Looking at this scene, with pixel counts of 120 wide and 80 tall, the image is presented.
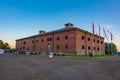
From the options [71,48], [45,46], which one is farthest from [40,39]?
[71,48]

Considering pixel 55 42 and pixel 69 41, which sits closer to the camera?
pixel 69 41

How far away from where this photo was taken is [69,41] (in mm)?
41125

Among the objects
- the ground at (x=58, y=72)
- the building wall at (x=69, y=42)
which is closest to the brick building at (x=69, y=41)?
the building wall at (x=69, y=42)

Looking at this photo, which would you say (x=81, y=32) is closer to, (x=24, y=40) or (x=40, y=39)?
(x=40, y=39)

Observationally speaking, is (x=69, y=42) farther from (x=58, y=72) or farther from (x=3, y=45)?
(x=3, y=45)

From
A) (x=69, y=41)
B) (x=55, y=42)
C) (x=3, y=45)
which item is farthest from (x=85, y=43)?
(x=3, y=45)

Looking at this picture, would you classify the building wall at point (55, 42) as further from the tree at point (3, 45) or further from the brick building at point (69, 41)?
the tree at point (3, 45)

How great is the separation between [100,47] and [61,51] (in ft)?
66.1

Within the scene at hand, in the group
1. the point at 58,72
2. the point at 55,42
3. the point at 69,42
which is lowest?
the point at 58,72

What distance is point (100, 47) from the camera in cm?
5409

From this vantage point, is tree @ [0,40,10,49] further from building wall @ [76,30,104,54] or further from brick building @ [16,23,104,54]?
building wall @ [76,30,104,54]

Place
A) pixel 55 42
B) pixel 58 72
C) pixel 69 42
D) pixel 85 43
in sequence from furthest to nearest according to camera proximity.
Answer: pixel 55 42
pixel 85 43
pixel 69 42
pixel 58 72

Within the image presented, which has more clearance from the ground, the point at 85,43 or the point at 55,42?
the point at 55,42

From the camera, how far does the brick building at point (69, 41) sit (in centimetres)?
4012
